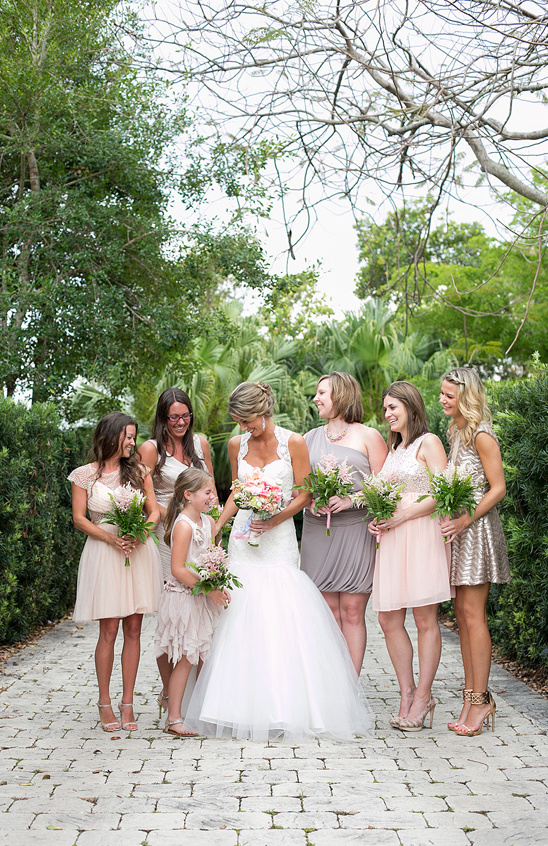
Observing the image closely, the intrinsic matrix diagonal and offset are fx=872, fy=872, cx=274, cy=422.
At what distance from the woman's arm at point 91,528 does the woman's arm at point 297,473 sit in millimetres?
971

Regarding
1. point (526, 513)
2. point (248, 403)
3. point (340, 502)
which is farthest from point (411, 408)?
point (526, 513)

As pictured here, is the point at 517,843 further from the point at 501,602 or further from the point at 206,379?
the point at 206,379

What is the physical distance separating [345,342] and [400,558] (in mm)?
15600

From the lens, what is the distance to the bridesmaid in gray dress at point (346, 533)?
6.03 m

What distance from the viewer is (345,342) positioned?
2100 cm

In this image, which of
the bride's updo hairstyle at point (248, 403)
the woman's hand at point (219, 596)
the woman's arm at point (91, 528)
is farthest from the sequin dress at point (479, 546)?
the woman's arm at point (91, 528)

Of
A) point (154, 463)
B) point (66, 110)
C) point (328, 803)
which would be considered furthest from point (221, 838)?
point (66, 110)

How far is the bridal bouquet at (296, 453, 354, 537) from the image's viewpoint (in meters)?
5.79

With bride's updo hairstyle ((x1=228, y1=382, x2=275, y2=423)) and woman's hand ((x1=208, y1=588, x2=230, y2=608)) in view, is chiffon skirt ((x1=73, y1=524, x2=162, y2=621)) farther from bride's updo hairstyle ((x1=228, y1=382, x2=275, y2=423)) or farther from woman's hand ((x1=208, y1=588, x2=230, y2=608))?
bride's updo hairstyle ((x1=228, y1=382, x2=275, y2=423))

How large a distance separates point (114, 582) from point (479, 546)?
2.36 m

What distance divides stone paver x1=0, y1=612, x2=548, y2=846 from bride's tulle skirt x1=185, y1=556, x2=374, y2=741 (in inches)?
5.3

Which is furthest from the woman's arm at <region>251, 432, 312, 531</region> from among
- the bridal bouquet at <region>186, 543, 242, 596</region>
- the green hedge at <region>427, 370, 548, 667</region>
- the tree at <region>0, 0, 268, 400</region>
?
the tree at <region>0, 0, 268, 400</region>

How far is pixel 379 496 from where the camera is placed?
18.1 feet

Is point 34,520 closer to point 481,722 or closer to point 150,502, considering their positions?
point 150,502
